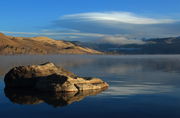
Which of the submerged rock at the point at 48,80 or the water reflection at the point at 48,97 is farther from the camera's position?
the submerged rock at the point at 48,80

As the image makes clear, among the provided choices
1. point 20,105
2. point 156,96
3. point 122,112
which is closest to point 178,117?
point 122,112

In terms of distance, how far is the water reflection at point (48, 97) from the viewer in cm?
2717

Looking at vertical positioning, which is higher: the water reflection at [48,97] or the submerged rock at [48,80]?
the submerged rock at [48,80]

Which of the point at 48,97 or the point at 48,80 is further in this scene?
the point at 48,80

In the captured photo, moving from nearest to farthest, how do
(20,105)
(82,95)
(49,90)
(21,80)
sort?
(20,105), (82,95), (49,90), (21,80)

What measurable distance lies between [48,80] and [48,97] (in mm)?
4912

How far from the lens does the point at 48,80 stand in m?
34.3

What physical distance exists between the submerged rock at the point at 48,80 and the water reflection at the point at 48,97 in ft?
4.29

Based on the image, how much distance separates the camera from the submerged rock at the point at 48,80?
33312mm

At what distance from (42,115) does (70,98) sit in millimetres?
7110

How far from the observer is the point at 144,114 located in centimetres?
2245

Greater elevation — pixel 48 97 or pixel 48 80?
pixel 48 80

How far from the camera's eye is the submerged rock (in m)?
33.3

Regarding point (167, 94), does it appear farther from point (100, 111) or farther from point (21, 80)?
point (21, 80)
